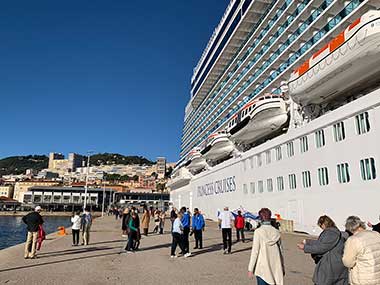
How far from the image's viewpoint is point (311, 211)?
18.0 meters

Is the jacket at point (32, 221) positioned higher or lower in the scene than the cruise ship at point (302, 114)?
lower

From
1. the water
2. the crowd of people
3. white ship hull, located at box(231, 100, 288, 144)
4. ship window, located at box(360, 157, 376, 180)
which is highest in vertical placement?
white ship hull, located at box(231, 100, 288, 144)

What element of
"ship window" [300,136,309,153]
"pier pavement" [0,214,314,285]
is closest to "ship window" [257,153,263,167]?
"ship window" [300,136,309,153]

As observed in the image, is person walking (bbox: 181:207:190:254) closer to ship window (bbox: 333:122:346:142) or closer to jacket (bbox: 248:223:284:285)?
jacket (bbox: 248:223:284:285)

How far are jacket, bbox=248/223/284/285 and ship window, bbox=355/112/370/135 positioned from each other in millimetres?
11869

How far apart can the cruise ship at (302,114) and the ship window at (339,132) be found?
5cm

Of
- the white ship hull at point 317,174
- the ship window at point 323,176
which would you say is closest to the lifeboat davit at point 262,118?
the white ship hull at point 317,174

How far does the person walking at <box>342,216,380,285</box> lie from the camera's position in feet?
11.4

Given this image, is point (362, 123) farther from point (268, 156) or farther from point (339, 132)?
point (268, 156)

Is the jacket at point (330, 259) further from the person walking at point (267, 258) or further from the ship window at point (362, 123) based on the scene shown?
the ship window at point (362, 123)

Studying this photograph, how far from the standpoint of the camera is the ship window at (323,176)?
17000mm


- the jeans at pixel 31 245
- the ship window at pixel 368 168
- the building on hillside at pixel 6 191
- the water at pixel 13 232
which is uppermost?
the building on hillside at pixel 6 191

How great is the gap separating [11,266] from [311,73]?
15319mm

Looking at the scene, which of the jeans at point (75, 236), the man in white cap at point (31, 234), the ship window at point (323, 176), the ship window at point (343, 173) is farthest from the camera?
the ship window at point (323, 176)
